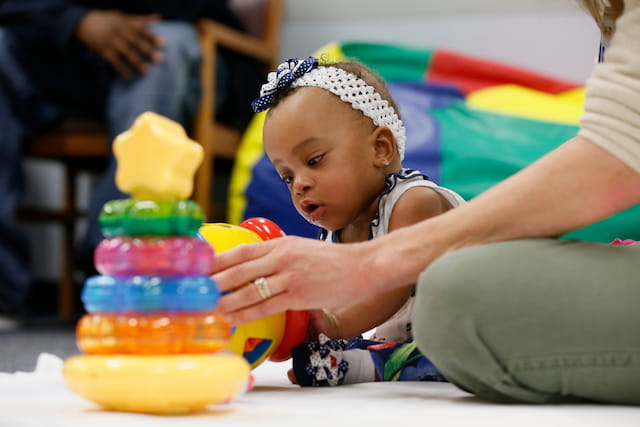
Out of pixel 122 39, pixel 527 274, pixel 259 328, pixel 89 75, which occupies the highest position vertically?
pixel 122 39

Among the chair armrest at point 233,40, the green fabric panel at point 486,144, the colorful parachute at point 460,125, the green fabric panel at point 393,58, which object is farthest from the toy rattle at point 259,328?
the green fabric panel at point 393,58

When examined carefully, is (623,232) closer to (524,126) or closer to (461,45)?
(524,126)

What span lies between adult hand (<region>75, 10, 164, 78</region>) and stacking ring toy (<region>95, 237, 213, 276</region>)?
1799mm

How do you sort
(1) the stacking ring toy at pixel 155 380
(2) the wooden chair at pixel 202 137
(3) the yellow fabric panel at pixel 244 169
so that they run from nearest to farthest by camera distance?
(1) the stacking ring toy at pixel 155 380 < (3) the yellow fabric panel at pixel 244 169 < (2) the wooden chair at pixel 202 137

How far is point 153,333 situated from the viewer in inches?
29.6

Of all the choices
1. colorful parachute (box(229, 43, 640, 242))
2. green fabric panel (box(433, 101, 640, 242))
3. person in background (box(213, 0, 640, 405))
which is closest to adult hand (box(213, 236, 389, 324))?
person in background (box(213, 0, 640, 405))

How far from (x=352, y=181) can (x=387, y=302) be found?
→ 0.21 meters

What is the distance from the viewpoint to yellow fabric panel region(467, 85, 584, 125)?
2508 millimetres

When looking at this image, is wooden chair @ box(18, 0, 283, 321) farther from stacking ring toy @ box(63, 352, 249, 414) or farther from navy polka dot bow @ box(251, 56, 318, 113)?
stacking ring toy @ box(63, 352, 249, 414)

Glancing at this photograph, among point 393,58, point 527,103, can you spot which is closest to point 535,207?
point 527,103

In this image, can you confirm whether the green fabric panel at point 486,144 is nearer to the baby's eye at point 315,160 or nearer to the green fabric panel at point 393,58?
the green fabric panel at point 393,58

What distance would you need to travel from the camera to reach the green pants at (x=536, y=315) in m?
0.83

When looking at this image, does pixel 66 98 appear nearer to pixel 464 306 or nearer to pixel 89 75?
pixel 89 75

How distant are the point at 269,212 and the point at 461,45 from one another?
129 cm
